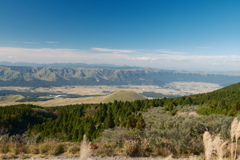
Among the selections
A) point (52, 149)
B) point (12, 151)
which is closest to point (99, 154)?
point (52, 149)

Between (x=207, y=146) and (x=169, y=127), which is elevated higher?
(x=207, y=146)

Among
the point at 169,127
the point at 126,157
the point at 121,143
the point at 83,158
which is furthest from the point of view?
the point at 169,127

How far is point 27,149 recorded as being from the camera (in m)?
14.6

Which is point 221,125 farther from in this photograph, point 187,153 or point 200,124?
point 187,153

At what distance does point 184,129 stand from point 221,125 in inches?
205

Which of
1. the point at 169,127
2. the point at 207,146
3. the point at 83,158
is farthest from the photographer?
the point at 169,127

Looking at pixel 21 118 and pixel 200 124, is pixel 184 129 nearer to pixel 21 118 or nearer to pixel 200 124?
pixel 200 124

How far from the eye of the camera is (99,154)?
45.9 feet

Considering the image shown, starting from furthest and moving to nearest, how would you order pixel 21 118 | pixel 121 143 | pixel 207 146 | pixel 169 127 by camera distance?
pixel 21 118 < pixel 169 127 < pixel 121 143 < pixel 207 146

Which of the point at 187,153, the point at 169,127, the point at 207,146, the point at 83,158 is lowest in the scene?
the point at 187,153

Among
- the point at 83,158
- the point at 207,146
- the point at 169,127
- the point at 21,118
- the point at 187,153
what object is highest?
the point at 207,146

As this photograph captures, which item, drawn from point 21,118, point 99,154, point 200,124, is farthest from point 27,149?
point 21,118

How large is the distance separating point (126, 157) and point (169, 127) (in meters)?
6.93

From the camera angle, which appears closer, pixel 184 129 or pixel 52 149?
pixel 52 149
